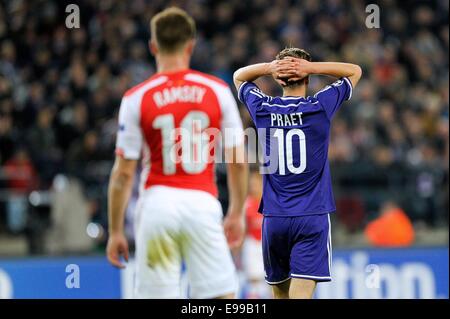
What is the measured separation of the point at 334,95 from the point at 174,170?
109 centimetres

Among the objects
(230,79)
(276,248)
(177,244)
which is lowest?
(276,248)

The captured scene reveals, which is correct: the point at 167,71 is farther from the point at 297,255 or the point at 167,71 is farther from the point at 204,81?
the point at 297,255

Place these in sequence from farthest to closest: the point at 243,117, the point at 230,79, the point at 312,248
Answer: the point at 230,79 → the point at 243,117 → the point at 312,248

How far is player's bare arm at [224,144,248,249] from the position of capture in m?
5.73

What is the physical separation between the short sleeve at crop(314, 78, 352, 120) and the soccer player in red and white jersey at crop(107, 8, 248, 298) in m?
0.59

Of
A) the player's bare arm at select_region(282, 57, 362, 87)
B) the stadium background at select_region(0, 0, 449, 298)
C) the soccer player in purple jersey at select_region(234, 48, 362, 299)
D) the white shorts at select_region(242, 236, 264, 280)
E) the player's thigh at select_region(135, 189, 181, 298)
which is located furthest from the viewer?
the stadium background at select_region(0, 0, 449, 298)

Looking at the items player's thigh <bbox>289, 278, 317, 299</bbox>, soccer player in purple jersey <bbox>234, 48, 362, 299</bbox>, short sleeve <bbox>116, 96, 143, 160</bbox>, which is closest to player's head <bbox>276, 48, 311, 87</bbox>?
soccer player in purple jersey <bbox>234, 48, 362, 299</bbox>

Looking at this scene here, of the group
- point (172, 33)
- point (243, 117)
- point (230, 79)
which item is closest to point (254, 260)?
point (243, 117)

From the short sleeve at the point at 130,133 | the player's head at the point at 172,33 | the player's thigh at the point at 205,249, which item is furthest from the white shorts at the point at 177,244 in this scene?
the player's head at the point at 172,33

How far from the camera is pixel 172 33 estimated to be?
5.64 meters

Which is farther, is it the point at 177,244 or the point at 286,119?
the point at 286,119

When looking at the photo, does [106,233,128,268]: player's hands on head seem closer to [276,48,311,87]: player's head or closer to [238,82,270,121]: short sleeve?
[238,82,270,121]: short sleeve

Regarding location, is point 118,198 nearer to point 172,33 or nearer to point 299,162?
point 172,33
